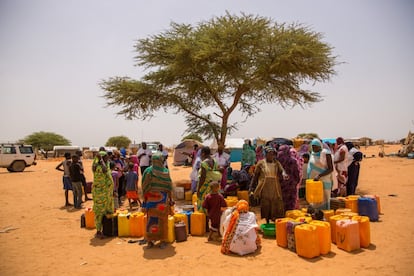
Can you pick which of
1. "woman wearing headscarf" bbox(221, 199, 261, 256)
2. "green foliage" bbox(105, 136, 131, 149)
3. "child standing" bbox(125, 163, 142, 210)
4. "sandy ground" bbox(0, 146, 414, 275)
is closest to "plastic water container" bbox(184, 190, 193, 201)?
"child standing" bbox(125, 163, 142, 210)

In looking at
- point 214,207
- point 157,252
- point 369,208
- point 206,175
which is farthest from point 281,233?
point 369,208

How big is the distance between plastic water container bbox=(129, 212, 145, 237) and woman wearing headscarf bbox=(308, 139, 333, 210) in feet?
12.7

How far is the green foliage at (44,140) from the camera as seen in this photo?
206 feet

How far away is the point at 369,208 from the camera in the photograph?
7324mm

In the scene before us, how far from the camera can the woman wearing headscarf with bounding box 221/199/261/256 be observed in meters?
5.55

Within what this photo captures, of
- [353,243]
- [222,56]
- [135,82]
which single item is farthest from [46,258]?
[135,82]

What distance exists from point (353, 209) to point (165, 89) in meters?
A: 9.86


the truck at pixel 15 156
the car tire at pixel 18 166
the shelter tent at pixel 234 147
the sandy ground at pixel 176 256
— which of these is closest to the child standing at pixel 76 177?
the sandy ground at pixel 176 256

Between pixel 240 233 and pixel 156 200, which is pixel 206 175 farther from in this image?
pixel 240 233

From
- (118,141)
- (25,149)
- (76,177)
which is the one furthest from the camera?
(118,141)

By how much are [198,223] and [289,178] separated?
7.44 feet

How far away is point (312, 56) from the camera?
12.7 meters

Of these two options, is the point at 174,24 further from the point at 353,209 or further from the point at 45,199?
the point at 353,209

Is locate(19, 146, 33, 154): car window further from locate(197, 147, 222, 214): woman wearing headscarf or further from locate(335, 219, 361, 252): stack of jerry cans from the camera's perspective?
locate(335, 219, 361, 252): stack of jerry cans
